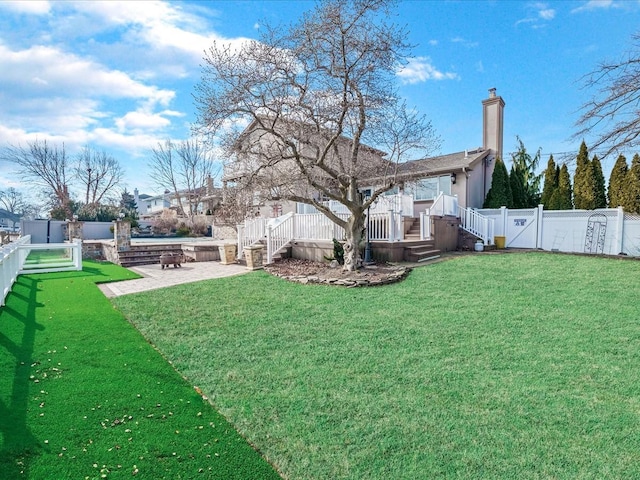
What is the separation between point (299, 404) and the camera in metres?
3.40

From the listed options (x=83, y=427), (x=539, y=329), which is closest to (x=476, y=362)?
(x=539, y=329)

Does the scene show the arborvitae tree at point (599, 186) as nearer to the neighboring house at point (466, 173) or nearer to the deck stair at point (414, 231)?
the neighboring house at point (466, 173)

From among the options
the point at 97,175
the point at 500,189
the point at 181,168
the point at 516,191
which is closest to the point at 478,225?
the point at 500,189

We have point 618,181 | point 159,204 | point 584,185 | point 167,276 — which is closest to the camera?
point 167,276

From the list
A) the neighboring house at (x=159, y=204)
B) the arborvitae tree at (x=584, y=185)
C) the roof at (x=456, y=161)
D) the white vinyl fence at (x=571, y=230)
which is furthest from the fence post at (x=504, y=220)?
the neighboring house at (x=159, y=204)

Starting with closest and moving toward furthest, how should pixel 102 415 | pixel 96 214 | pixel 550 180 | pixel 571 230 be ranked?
pixel 102 415 < pixel 571 230 < pixel 550 180 < pixel 96 214

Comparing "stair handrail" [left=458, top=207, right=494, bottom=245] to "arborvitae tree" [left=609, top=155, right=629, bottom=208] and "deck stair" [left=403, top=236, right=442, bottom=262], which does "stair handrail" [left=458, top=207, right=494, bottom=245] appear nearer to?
"deck stair" [left=403, top=236, right=442, bottom=262]

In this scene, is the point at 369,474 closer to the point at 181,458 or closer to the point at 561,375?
the point at 181,458

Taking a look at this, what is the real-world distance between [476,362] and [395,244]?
6599 mm

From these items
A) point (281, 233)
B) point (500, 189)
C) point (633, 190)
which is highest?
point (500, 189)

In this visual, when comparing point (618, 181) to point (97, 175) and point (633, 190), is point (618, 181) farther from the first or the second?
point (97, 175)

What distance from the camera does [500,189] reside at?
1658 cm

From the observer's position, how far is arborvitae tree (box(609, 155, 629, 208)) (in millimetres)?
13156

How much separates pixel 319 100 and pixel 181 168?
26.5 m
